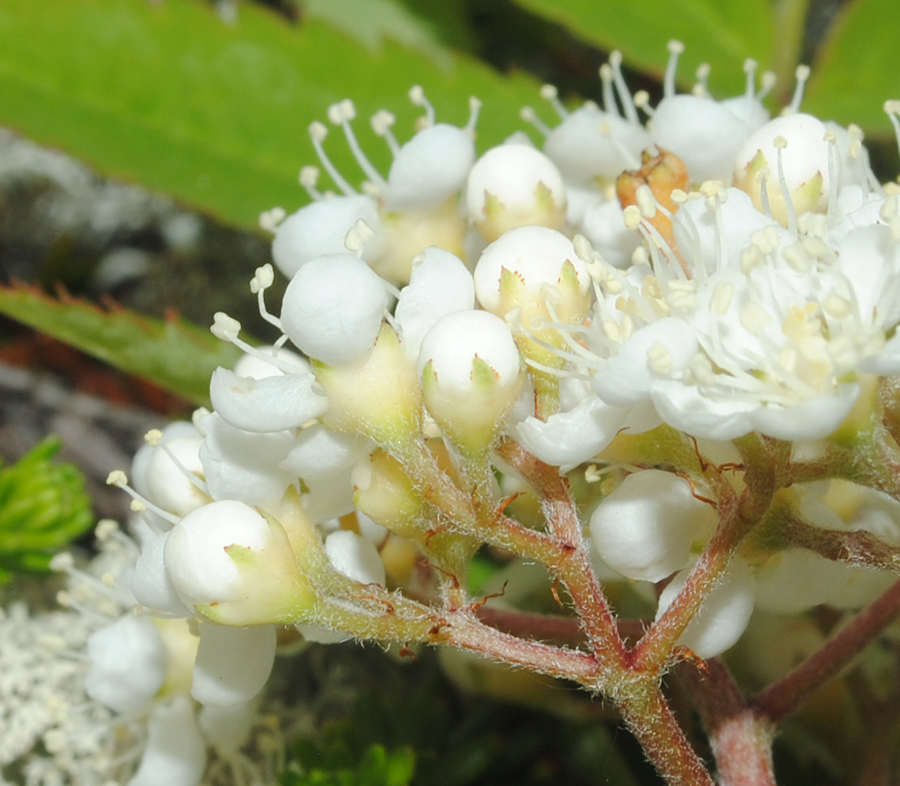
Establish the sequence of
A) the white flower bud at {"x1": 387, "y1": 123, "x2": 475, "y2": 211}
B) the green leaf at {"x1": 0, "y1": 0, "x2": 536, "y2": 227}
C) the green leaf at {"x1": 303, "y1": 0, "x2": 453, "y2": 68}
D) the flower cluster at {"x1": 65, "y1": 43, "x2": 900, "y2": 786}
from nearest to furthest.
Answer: the flower cluster at {"x1": 65, "y1": 43, "x2": 900, "y2": 786} → the white flower bud at {"x1": 387, "y1": 123, "x2": 475, "y2": 211} → the green leaf at {"x1": 0, "y1": 0, "x2": 536, "y2": 227} → the green leaf at {"x1": 303, "y1": 0, "x2": 453, "y2": 68}

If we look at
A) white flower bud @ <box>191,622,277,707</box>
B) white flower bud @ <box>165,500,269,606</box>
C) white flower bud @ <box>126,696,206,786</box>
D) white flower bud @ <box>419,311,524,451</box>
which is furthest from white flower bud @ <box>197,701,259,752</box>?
white flower bud @ <box>419,311,524,451</box>

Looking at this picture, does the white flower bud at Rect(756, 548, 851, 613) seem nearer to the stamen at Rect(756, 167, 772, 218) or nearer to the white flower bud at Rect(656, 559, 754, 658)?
the white flower bud at Rect(656, 559, 754, 658)

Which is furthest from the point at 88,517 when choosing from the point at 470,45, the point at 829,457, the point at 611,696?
the point at 470,45

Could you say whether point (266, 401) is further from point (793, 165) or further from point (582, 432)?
point (793, 165)

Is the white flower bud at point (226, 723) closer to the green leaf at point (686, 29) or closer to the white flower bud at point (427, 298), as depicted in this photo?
the white flower bud at point (427, 298)

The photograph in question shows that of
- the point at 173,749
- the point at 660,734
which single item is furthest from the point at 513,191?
the point at 173,749
